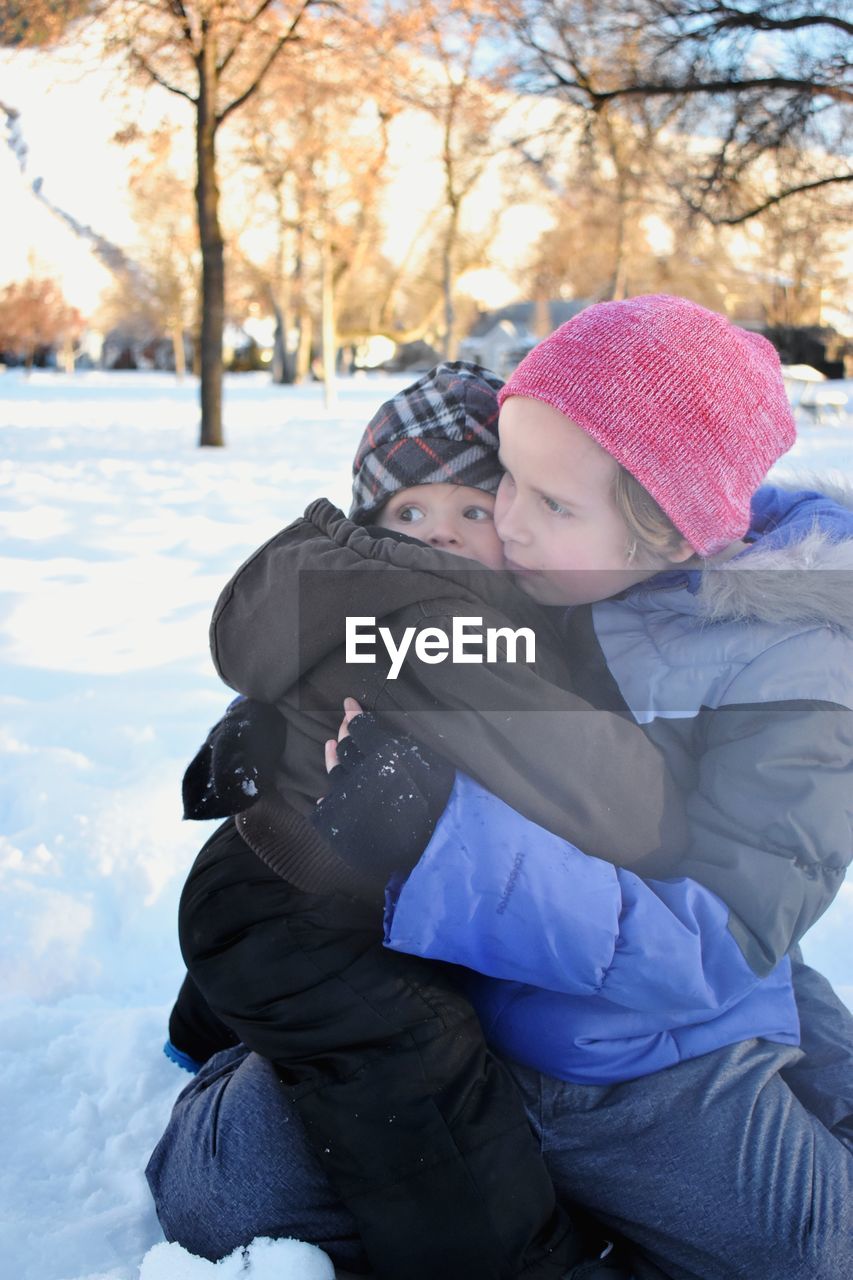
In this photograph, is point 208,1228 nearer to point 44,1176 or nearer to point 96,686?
point 44,1176

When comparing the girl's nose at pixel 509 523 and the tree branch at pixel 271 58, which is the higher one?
the tree branch at pixel 271 58

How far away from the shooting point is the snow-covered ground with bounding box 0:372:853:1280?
157 centimetres

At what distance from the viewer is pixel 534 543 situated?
4.93 ft

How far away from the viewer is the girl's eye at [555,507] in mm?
1490

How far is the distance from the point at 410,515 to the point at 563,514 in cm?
30

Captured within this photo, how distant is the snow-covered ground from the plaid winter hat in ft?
1.89

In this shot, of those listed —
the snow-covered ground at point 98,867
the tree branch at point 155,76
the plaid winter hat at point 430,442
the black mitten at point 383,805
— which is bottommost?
the snow-covered ground at point 98,867

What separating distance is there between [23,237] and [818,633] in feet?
131

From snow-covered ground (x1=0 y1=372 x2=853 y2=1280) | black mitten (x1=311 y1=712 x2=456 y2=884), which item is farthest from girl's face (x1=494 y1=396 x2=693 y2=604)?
snow-covered ground (x1=0 y1=372 x2=853 y2=1280)

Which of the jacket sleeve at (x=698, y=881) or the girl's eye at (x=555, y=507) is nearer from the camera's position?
the jacket sleeve at (x=698, y=881)

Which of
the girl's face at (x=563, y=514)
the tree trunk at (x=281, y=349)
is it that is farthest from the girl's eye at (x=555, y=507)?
the tree trunk at (x=281, y=349)

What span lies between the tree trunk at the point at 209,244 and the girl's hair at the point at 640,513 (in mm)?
9555

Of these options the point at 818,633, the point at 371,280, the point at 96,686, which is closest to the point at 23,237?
the point at 371,280

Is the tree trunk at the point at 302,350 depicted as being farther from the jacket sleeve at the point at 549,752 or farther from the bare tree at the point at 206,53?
the jacket sleeve at the point at 549,752
